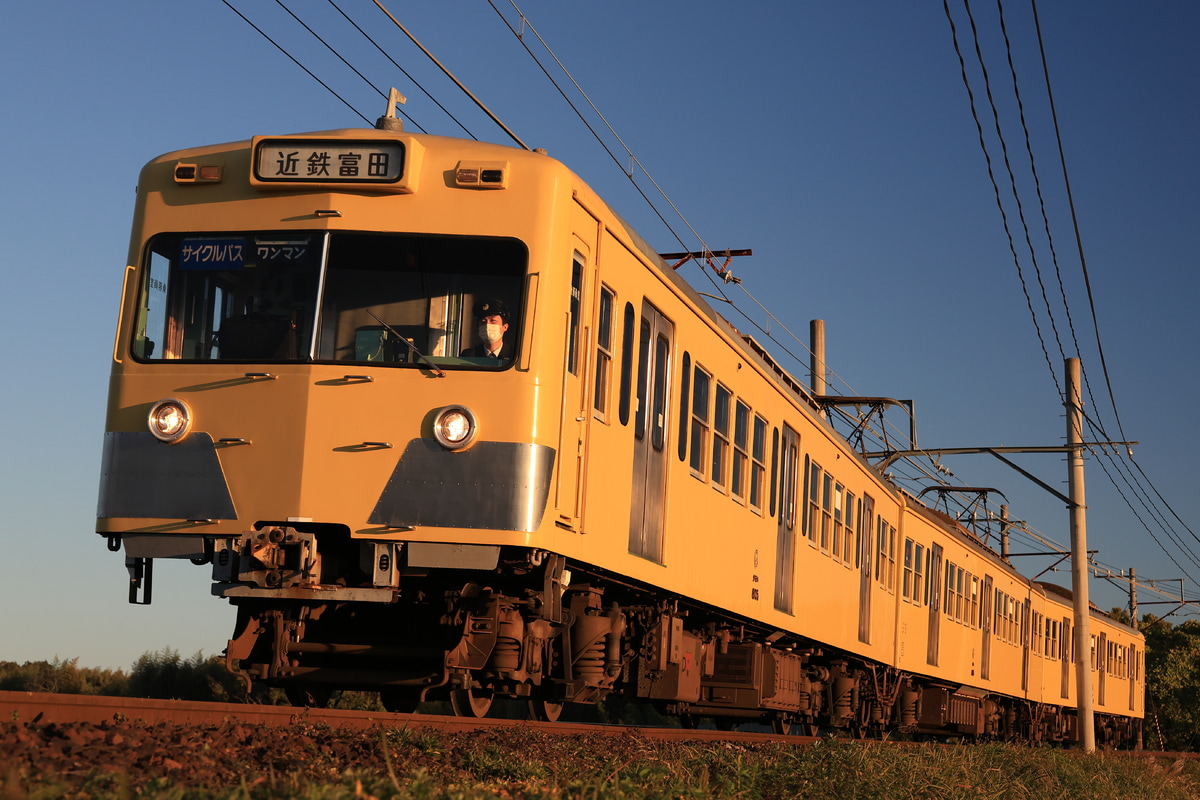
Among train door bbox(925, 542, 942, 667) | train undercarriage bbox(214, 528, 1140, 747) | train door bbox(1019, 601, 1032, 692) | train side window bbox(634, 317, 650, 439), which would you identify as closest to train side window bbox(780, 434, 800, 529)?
train undercarriage bbox(214, 528, 1140, 747)

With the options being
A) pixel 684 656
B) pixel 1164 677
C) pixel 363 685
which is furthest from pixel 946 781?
pixel 1164 677

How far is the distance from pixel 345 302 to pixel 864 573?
418 inches

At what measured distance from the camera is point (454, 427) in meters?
7.34

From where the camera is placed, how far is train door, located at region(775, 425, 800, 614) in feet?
42.4

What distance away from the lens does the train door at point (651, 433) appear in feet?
30.2

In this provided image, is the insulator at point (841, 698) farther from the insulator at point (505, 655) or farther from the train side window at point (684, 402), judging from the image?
the insulator at point (505, 655)

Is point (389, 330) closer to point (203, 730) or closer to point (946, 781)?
point (203, 730)

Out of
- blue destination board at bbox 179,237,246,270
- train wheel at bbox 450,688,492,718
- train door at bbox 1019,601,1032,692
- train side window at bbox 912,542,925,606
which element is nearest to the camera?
blue destination board at bbox 179,237,246,270

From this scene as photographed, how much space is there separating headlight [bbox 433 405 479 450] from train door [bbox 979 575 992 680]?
59.7 ft

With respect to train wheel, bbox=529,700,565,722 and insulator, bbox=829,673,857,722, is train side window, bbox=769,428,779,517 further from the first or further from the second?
insulator, bbox=829,673,857,722

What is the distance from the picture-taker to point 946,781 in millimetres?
8594

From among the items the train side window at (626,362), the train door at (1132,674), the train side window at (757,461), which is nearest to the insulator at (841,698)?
the train side window at (757,461)

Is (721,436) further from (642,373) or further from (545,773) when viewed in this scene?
(545,773)

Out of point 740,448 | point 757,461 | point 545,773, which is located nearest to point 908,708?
point 757,461
